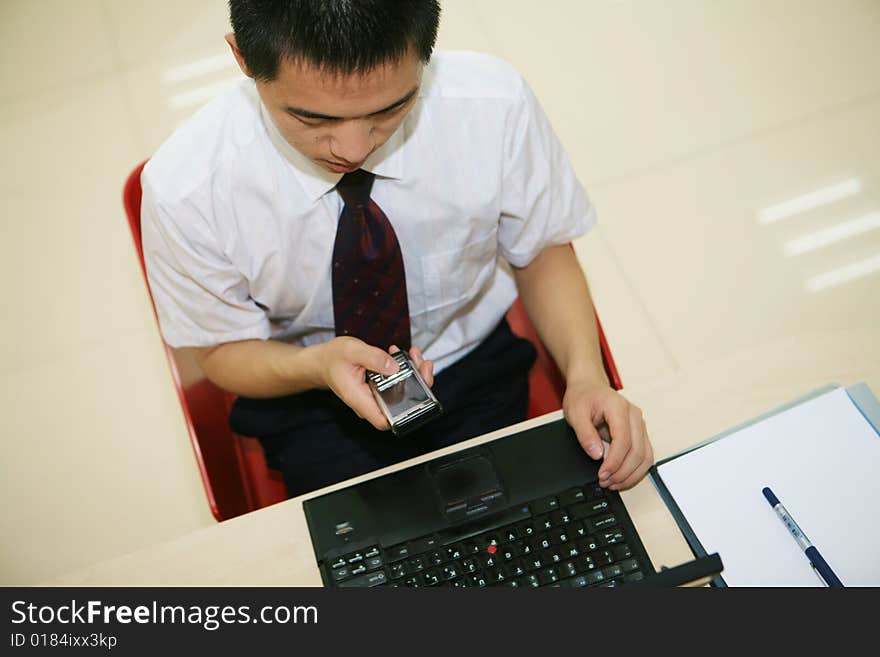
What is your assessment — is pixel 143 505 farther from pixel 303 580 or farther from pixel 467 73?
pixel 467 73

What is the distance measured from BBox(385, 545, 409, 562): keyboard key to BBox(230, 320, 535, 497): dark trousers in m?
0.37

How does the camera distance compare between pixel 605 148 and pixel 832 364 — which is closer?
pixel 832 364

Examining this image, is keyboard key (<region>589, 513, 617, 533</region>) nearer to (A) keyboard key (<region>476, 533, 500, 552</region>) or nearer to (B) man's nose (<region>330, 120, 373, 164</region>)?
(A) keyboard key (<region>476, 533, 500, 552</region>)

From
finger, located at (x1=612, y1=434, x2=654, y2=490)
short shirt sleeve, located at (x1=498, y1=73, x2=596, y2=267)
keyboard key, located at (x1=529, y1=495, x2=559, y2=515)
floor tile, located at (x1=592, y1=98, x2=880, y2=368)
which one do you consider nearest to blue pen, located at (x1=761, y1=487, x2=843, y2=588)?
finger, located at (x1=612, y1=434, x2=654, y2=490)

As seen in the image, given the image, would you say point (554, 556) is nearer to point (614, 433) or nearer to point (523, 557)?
point (523, 557)

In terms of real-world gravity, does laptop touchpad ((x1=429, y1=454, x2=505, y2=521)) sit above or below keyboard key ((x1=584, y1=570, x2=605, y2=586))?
above

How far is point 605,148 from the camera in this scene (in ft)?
6.68

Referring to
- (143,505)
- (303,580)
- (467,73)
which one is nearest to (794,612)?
(303,580)

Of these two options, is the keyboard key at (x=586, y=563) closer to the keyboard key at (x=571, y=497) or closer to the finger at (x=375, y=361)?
the keyboard key at (x=571, y=497)

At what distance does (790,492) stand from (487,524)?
13.2 inches

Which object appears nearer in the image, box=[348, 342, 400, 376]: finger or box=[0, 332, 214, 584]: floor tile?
box=[348, 342, 400, 376]: finger

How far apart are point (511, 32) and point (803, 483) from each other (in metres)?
1.68

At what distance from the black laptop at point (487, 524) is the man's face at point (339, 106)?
37cm

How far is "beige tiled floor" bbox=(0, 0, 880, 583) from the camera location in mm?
1771
